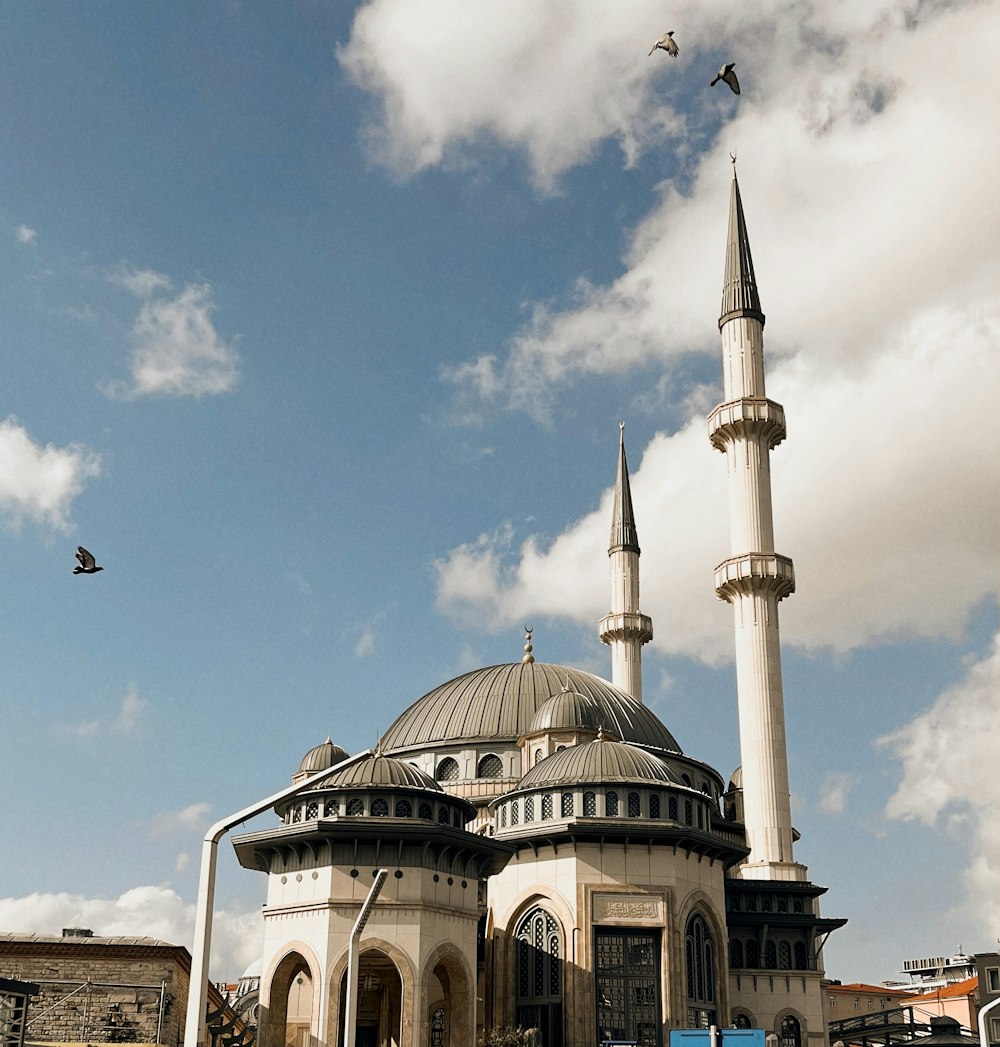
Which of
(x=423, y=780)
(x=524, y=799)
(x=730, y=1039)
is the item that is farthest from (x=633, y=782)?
(x=730, y=1039)

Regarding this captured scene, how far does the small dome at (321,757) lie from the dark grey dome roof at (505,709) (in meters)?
2.43

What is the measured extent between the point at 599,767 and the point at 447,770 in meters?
13.8

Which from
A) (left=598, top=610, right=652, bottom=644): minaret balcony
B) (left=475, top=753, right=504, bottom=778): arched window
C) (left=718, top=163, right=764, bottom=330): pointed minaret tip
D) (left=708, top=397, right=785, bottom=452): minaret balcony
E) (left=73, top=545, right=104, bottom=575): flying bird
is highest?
(left=718, top=163, right=764, bottom=330): pointed minaret tip

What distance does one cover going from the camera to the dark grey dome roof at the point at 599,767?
47.5m

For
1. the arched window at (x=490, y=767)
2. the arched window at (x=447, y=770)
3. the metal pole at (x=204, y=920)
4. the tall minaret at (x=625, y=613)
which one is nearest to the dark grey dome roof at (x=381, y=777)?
the arched window at (x=490, y=767)

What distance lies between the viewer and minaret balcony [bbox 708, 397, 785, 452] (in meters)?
63.7

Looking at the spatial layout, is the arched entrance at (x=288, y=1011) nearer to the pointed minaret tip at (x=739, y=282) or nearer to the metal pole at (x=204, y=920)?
the metal pole at (x=204, y=920)

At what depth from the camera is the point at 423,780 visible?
149 feet

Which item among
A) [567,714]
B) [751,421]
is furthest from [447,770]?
[751,421]

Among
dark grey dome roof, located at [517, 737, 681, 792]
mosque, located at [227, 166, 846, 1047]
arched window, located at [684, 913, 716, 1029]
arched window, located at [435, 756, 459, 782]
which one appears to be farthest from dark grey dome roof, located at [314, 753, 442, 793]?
arched window, located at [435, 756, 459, 782]

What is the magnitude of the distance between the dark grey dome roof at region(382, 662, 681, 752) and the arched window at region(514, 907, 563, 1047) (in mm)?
12307

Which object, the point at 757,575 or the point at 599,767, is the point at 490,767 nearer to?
the point at 599,767

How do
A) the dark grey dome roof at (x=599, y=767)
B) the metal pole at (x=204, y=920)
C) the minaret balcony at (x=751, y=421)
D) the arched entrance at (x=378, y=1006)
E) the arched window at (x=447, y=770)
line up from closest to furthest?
the metal pole at (x=204, y=920)
the arched entrance at (x=378, y=1006)
the dark grey dome roof at (x=599, y=767)
the arched window at (x=447, y=770)
the minaret balcony at (x=751, y=421)

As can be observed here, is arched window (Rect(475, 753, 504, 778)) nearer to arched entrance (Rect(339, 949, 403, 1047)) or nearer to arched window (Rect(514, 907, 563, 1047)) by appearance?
arched window (Rect(514, 907, 563, 1047))
